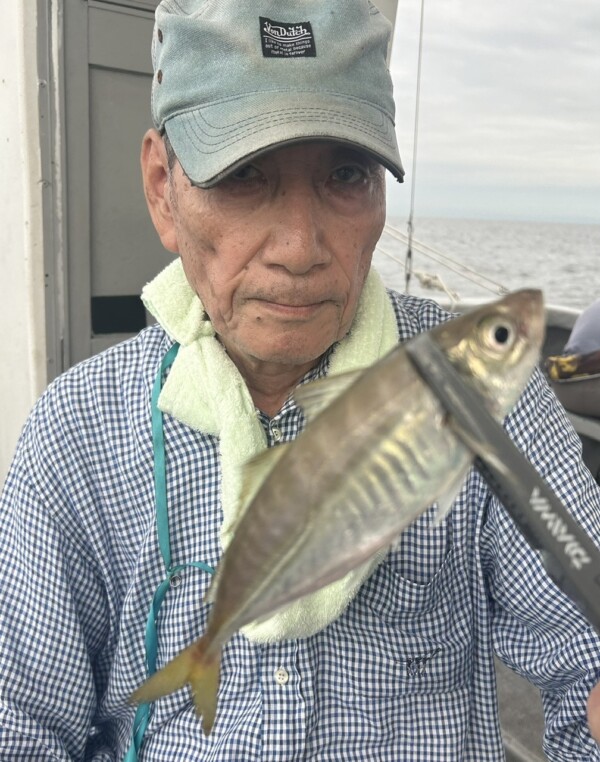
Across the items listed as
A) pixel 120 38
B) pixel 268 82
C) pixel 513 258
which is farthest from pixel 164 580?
pixel 513 258

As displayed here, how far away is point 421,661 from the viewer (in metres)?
1.48

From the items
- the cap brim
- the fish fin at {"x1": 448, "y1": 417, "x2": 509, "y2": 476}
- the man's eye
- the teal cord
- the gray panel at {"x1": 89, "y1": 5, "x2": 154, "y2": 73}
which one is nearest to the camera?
the fish fin at {"x1": 448, "y1": 417, "x2": 509, "y2": 476}

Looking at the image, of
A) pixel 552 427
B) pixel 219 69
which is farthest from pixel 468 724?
pixel 219 69

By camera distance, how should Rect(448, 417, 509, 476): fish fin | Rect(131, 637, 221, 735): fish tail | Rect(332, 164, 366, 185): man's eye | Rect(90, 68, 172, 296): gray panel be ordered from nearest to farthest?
Rect(448, 417, 509, 476): fish fin
Rect(131, 637, 221, 735): fish tail
Rect(332, 164, 366, 185): man's eye
Rect(90, 68, 172, 296): gray panel

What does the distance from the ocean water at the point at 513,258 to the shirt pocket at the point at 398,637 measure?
4572 millimetres

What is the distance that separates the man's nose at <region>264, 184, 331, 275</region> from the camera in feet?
4.25

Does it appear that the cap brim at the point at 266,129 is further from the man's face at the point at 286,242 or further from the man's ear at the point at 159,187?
the man's ear at the point at 159,187

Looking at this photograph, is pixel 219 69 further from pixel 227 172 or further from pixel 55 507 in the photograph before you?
pixel 55 507

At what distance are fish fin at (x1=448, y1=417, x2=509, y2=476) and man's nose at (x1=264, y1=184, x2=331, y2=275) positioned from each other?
594 millimetres

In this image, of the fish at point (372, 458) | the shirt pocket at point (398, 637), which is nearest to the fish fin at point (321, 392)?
the fish at point (372, 458)

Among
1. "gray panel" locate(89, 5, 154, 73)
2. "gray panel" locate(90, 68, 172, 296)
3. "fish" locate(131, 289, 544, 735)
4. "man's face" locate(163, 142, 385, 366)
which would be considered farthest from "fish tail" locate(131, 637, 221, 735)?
"gray panel" locate(89, 5, 154, 73)

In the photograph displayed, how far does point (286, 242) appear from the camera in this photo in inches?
51.3

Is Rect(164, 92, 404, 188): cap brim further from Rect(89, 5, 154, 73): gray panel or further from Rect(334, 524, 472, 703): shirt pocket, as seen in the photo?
Rect(89, 5, 154, 73): gray panel

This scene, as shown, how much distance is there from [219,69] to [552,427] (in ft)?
2.90
